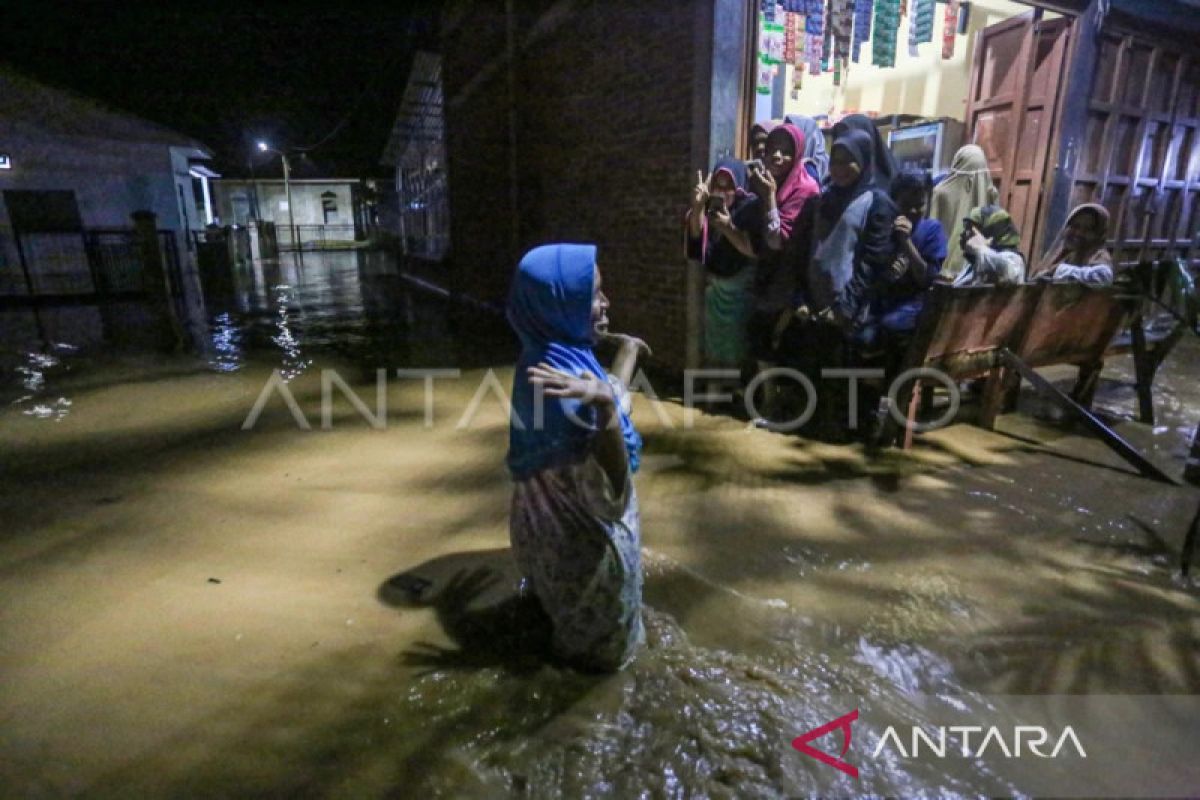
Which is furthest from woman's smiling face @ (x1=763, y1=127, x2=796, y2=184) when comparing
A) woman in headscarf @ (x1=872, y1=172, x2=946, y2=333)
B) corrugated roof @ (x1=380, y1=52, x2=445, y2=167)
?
corrugated roof @ (x1=380, y1=52, x2=445, y2=167)

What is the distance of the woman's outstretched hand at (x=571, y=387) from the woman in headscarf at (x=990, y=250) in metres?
3.61

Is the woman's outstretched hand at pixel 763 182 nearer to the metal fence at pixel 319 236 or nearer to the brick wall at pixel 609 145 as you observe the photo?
the brick wall at pixel 609 145

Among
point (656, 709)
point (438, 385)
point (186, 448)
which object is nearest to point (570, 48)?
point (438, 385)

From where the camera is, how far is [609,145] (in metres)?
7.04

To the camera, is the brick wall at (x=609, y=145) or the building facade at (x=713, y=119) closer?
the building facade at (x=713, y=119)

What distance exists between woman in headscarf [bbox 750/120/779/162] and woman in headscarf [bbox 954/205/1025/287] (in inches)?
68.7

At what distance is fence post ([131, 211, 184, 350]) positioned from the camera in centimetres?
835

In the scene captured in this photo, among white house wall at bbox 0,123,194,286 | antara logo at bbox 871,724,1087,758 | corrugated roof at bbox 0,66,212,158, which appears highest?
corrugated roof at bbox 0,66,212,158

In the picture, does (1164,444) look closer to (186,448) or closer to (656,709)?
(656,709)

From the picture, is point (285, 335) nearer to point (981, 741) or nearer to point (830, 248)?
point (830, 248)

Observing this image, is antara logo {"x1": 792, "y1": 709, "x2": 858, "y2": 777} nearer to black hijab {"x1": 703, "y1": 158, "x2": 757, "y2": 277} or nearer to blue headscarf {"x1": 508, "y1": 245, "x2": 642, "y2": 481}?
blue headscarf {"x1": 508, "y1": 245, "x2": 642, "y2": 481}

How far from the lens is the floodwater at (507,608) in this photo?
196 cm

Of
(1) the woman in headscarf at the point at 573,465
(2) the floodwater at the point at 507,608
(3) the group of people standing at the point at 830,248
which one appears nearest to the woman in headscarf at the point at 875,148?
(3) the group of people standing at the point at 830,248

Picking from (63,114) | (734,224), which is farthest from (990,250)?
(63,114)
